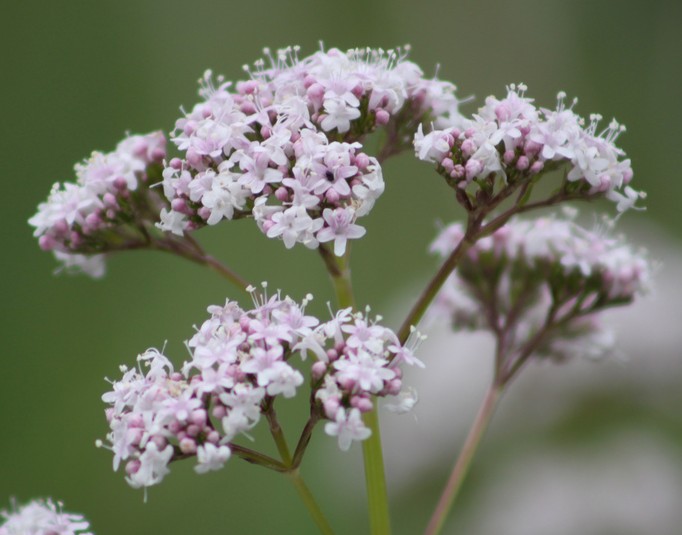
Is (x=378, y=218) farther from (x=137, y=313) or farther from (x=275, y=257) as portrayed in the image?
(x=137, y=313)

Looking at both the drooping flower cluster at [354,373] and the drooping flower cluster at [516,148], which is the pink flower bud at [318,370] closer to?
the drooping flower cluster at [354,373]

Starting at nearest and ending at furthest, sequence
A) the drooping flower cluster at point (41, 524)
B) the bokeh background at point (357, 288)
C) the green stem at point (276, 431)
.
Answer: the green stem at point (276, 431) → the drooping flower cluster at point (41, 524) → the bokeh background at point (357, 288)

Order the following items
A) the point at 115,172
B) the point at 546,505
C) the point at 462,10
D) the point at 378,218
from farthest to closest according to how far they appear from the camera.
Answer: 1. the point at 462,10
2. the point at 378,218
3. the point at 546,505
4. the point at 115,172

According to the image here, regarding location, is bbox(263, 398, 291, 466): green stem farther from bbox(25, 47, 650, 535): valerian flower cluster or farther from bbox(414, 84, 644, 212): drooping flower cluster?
bbox(414, 84, 644, 212): drooping flower cluster

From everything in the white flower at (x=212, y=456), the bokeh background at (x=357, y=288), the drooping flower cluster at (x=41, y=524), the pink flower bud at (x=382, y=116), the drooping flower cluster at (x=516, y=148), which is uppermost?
the bokeh background at (x=357, y=288)

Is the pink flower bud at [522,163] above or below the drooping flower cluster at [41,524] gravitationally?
above

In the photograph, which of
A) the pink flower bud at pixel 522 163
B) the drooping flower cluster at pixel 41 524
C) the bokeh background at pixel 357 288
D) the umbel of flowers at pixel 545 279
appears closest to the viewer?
the pink flower bud at pixel 522 163

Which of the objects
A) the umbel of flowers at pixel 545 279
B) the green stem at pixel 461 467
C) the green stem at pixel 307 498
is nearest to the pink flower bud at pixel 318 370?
the green stem at pixel 307 498

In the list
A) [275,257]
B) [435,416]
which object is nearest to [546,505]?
[435,416]
